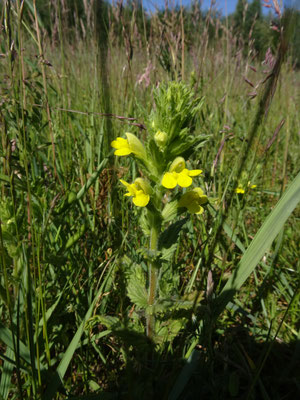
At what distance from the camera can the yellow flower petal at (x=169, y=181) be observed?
40.4 inches

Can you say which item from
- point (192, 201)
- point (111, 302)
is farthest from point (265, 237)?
point (111, 302)

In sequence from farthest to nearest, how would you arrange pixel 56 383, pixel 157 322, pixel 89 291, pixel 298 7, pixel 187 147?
pixel 89 291 < pixel 157 322 < pixel 187 147 < pixel 56 383 < pixel 298 7

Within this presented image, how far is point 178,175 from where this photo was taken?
110 cm

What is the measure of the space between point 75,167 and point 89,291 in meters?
0.98

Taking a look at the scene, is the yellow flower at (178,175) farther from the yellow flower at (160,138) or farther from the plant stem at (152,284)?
the plant stem at (152,284)

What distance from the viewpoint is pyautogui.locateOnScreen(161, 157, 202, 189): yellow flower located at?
104cm

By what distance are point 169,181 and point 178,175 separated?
7cm

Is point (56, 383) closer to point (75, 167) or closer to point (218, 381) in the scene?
point (218, 381)

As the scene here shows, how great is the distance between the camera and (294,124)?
3.44 m

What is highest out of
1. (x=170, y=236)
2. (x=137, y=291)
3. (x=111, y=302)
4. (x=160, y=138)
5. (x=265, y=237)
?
(x=160, y=138)

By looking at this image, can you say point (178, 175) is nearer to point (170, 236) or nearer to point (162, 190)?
point (162, 190)

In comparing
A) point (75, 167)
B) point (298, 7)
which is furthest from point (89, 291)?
point (298, 7)

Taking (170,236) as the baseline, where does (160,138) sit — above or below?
above

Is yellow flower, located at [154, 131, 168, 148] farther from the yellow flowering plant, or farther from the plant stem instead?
the plant stem
